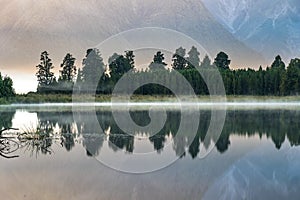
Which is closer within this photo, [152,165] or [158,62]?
[152,165]

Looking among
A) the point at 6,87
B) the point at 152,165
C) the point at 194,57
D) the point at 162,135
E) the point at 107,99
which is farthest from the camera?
the point at 194,57

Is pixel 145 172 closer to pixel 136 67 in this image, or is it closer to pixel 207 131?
pixel 207 131

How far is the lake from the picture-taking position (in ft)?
27.0

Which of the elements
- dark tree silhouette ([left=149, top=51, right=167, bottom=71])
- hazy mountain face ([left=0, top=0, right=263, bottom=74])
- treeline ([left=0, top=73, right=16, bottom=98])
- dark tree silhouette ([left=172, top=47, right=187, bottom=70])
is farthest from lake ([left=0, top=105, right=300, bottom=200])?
dark tree silhouette ([left=172, top=47, right=187, bottom=70])

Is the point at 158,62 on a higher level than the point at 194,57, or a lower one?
lower

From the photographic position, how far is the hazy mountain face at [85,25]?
56.3 m

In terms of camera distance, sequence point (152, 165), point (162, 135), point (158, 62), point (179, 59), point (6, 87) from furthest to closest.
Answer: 1. point (179, 59)
2. point (158, 62)
3. point (6, 87)
4. point (162, 135)
5. point (152, 165)

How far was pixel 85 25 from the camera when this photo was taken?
197 feet

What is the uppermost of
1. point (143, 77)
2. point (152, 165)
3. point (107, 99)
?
point (143, 77)

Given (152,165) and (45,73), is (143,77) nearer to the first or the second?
(45,73)

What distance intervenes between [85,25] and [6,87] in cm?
1912

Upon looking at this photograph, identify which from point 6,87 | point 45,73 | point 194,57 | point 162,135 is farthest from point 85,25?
point 162,135

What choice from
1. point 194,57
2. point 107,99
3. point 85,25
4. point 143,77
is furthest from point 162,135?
point 85,25

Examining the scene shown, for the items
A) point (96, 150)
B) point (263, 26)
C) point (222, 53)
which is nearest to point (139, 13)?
point (222, 53)
